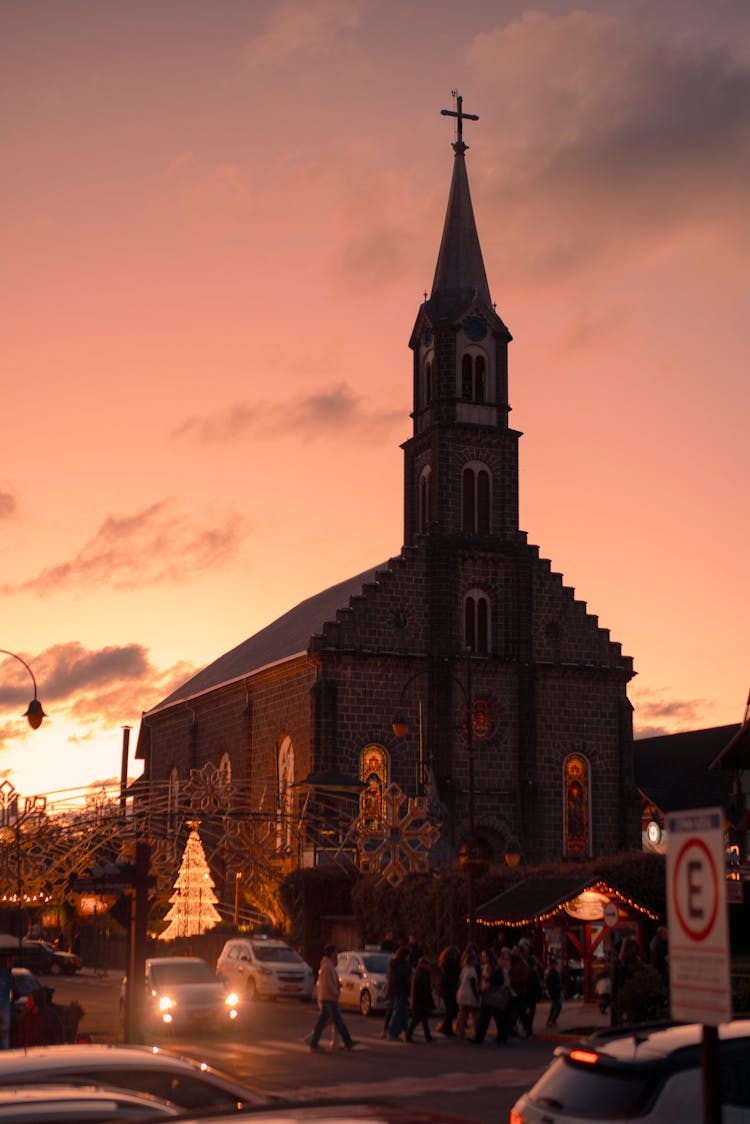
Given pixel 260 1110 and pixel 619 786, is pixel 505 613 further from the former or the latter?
pixel 260 1110

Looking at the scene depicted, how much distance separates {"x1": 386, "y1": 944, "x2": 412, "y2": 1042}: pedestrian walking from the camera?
2859 cm

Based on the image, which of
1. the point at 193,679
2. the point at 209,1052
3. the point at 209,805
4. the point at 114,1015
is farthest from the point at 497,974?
the point at 193,679

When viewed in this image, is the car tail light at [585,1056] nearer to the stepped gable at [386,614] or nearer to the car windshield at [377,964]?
the car windshield at [377,964]

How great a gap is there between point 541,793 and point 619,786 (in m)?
3.33

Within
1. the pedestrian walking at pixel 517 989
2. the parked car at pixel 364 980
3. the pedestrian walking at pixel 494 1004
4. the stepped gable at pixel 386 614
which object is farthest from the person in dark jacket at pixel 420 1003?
the stepped gable at pixel 386 614

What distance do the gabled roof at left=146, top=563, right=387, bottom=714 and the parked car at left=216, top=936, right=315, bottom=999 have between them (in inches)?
755

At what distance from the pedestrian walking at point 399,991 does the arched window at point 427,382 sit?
114ft

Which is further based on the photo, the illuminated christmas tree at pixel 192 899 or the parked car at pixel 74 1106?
the illuminated christmas tree at pixel 192 899

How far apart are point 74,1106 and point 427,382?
56.3 m

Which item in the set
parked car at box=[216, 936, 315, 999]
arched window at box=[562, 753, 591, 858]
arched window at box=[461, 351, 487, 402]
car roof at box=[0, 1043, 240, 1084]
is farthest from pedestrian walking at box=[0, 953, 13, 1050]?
arched window at box=[461, 351, 487, 402]

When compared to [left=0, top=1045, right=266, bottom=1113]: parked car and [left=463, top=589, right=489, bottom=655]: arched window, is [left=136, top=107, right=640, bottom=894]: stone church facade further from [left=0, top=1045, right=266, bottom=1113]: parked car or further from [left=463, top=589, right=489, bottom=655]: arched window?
[left=0, top=1045, right=266, bottom=1113]: parked car

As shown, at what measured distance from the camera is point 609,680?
60.2m

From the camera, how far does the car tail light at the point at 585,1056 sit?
30.2 feet

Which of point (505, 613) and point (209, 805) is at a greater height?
point (505, 613)
